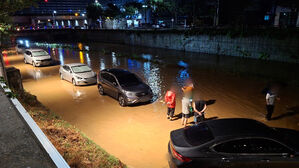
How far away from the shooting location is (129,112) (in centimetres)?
1086

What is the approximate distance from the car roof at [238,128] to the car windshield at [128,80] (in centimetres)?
655

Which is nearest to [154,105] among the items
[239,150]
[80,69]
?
[239,150]

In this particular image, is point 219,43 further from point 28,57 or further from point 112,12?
point 112,12

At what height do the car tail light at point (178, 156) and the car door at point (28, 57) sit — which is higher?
the car door at point (28, 57)

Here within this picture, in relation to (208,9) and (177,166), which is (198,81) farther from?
(208,9)

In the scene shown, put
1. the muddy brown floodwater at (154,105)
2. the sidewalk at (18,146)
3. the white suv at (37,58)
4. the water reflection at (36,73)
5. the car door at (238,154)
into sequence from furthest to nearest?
the white suv at (37,58) < the water reflection at (36,73) < the muddy brown floodwater at (154,105) < the car door at (238,154) < the sidewalk at (18,146)

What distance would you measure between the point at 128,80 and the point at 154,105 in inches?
81.6

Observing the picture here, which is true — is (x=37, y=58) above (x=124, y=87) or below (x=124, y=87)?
above

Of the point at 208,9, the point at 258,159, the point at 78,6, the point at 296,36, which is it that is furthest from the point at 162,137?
the point at 78,6

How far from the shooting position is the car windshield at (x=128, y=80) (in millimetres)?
11945

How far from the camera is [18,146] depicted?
163 inches

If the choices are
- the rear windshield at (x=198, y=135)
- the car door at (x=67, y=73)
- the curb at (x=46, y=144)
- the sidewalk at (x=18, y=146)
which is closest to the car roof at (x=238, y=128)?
the rear windshield at (x=198, y=135)

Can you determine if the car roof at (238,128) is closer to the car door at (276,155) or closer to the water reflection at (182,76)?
the car door at (276,155)

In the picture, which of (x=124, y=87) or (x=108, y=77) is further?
(x=108, y=77)
